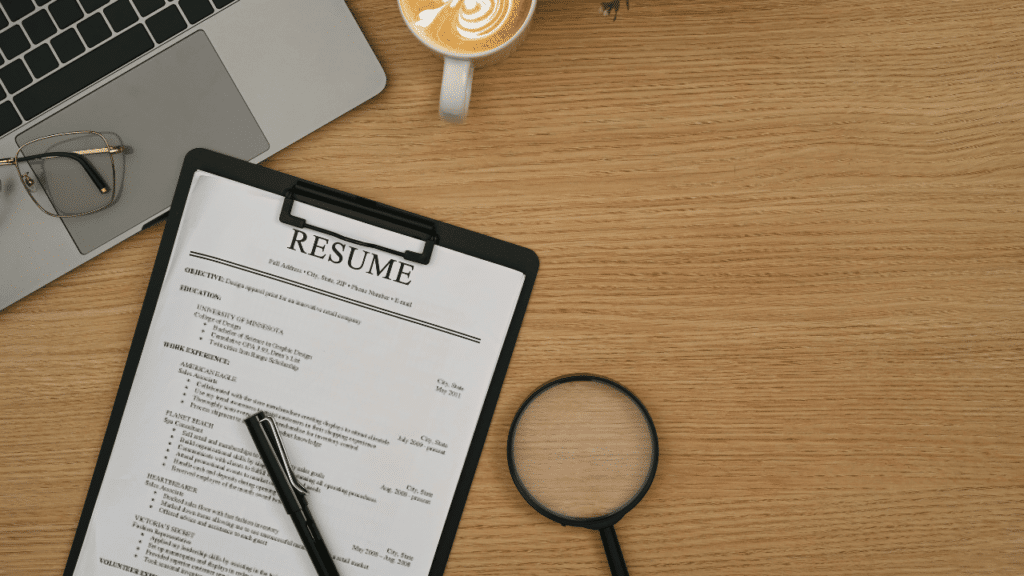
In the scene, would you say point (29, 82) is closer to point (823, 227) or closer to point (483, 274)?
point (483, 274)

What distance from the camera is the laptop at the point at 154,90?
0.68 metres

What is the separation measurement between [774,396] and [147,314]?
72 centimetres

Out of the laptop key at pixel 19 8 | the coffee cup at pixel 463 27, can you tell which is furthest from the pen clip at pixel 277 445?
the laptop key at pixel 19 8

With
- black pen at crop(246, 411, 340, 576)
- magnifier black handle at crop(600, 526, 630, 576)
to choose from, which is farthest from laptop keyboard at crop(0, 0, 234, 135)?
magnifier black handle at crop(600, 526, 630, 576)

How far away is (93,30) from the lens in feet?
2.22

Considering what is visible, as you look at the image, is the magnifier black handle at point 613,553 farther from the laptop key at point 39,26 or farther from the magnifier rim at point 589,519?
the laptop key at point 39,26

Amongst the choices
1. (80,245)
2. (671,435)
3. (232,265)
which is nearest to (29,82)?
(80,245)

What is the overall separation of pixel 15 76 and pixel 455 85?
486 millimetres

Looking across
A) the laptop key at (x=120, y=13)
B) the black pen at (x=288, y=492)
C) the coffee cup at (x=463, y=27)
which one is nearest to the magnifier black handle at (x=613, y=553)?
the black pen at (x=288, y=492)

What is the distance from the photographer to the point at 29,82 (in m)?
0.68

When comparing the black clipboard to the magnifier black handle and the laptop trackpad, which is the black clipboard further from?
the magnifier black handle

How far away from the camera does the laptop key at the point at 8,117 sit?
2.23 ft

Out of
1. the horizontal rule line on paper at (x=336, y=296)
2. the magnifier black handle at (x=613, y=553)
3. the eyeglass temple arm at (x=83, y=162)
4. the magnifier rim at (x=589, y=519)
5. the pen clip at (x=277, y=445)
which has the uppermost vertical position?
the eyeglass temple arm at (x=83, y=162)

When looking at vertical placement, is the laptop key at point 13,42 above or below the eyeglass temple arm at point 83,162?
above
